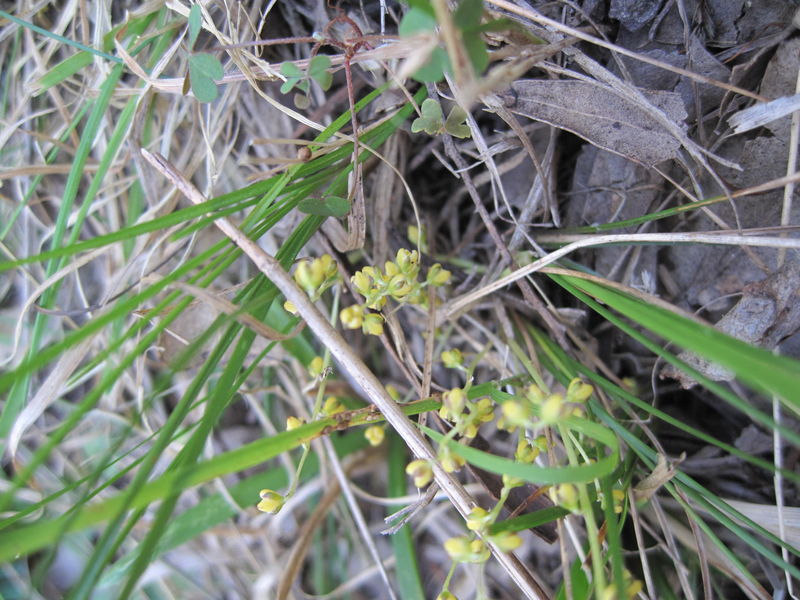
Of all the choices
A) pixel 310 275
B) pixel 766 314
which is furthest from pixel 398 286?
pixel 766 314

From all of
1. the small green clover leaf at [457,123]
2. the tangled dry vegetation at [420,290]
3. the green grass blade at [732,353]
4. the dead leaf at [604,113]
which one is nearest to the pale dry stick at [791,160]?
the tangled dry vegetation at [420,290]

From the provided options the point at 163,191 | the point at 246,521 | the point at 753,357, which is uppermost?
the point at 163,191

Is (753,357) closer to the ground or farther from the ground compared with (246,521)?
farther from the ground

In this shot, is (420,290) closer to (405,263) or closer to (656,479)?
(405,263)

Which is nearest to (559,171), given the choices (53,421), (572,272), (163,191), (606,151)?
(606,151)

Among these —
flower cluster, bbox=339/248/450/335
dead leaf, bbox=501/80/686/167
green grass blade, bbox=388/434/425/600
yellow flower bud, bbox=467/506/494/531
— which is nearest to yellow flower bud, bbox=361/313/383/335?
flower cluster, bbox=339/248/450/335

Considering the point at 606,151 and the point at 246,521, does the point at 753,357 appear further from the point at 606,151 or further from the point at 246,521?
the point at 246,521
